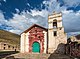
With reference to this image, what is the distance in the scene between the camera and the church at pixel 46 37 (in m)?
22.6

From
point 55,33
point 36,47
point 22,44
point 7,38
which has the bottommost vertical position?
point 36,47

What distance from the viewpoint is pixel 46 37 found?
24.6 meters

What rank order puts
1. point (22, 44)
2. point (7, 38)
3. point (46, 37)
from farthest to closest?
point (7, 38)
point (22, 44)
point (46, 37)

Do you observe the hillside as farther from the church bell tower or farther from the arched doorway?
the church bell tower

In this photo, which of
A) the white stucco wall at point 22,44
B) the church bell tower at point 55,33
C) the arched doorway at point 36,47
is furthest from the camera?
the white stucco wall at point 22,44

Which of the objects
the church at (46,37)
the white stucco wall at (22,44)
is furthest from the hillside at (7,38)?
the church at (46,37)

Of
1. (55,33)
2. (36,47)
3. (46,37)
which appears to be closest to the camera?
(55,33)

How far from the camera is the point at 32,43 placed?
1020 inches

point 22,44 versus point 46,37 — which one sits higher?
point 46,37

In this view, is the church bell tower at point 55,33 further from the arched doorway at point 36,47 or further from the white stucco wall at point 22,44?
the white stucco wall at point 22,44

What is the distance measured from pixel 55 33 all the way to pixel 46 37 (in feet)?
7.57

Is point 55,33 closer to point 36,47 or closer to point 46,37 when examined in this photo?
point 46,37

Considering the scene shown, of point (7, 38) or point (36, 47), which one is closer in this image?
point (36, 47)

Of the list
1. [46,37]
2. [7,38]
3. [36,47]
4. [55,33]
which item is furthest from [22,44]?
[7,38]
